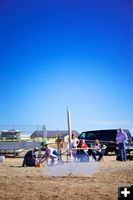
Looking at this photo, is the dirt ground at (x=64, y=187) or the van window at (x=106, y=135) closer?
the dirt ground at (x=64, y=187)

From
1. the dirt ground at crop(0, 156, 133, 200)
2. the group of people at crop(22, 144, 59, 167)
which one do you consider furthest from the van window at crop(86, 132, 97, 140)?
the dirt ground at crop(0, 156, 133, 200)

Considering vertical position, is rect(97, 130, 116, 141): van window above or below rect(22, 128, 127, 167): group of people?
above

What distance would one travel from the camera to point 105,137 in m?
23.6

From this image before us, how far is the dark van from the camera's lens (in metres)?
22.4

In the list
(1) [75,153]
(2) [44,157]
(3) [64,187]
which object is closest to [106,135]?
(1) [75,153]

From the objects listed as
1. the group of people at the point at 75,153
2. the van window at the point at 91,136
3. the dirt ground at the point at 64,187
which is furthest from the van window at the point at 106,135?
the dirt ground at the point at 64,187

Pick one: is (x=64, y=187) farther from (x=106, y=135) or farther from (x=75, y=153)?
(x=106, y=135)

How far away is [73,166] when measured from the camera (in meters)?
11.3

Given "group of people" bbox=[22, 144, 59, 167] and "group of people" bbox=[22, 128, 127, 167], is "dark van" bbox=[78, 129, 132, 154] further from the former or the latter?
"group of people" bbox=[22, 144, 59, 167]

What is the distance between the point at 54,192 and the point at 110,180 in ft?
7.72

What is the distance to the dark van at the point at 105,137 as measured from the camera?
2241cm

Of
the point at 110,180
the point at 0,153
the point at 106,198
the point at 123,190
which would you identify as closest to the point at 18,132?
the point at 0,153

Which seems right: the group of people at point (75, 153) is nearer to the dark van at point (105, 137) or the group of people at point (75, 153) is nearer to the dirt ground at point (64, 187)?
the dirt ground at point (64, 187)

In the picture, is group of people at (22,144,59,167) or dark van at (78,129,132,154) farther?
dark van at (78,129,132,154)
